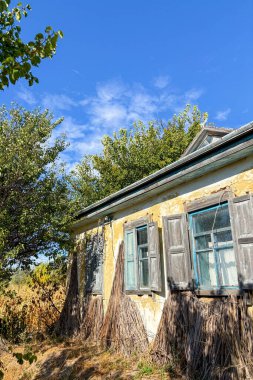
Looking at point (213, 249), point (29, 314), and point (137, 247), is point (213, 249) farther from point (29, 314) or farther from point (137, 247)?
point (29, 314)

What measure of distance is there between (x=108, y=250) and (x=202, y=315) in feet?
12.4

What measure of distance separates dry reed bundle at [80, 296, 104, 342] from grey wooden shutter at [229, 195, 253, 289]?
4416mm

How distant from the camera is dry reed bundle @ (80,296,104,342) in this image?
25.1ft

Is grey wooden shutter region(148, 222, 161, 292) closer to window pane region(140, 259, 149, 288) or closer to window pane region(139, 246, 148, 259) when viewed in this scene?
window pane region(140, 259, 149, 288)

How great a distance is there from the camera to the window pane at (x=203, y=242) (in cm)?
534

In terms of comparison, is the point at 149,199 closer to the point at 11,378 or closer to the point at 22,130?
the point at 22,130

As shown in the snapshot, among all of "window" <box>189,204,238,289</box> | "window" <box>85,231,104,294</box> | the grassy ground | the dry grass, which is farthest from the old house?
the dry grass

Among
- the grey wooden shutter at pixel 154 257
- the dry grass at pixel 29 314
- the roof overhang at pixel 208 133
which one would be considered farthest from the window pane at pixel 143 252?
the dry grass at pixel 29 314

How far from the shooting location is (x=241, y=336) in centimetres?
429

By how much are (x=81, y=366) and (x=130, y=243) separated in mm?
2717

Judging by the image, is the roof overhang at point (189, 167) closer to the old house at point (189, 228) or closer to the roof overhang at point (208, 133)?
the old house at point (189, 228)

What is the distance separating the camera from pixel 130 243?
7.33 meters

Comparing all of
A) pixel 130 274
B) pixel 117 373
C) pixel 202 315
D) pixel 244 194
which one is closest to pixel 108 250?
pixel 130 274

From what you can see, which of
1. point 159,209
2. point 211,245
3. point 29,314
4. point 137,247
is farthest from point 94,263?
point 211,245
